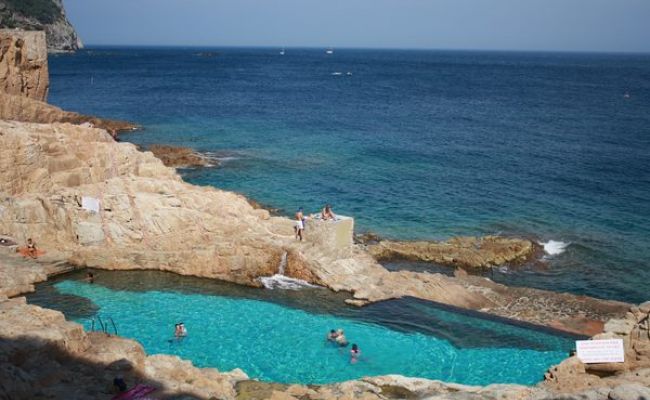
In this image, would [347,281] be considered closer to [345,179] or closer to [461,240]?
[461,240]

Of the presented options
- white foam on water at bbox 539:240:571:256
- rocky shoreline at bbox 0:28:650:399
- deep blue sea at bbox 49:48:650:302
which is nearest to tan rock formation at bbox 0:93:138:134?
rocky shoreline at bbox 0:28:650:399

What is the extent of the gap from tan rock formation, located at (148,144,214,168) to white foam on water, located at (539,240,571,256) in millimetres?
25274

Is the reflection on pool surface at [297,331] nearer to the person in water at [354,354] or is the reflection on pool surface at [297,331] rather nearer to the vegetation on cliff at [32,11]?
the person in water at [354,354]

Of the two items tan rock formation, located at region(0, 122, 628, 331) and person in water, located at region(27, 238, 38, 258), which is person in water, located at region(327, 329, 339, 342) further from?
person in water, located at region(27, 238, 38, 258)

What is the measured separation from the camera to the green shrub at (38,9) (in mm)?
152875

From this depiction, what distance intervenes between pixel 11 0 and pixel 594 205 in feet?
515

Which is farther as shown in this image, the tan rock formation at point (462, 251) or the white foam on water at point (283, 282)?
the tan rock formation at point (462, 251)

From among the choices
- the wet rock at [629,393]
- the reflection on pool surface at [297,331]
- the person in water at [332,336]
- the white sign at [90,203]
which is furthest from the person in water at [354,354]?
the white sign at [90,203]

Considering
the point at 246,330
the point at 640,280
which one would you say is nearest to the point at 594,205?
the point at 640,280

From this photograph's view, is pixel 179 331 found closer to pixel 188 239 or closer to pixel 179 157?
pixel 188 239

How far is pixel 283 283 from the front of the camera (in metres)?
24.3

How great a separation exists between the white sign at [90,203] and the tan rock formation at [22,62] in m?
18.0

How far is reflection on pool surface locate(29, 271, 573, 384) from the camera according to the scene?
1858cm

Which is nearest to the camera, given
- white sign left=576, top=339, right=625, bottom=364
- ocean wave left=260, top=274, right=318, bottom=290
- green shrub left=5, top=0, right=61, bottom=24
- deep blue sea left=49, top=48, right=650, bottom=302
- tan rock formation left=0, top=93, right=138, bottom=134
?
white sign left=576, top=339, right=625, bottom=364
